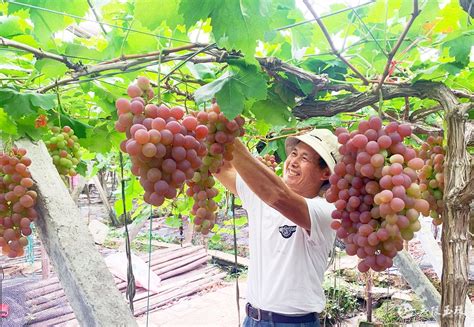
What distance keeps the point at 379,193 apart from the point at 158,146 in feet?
1.76

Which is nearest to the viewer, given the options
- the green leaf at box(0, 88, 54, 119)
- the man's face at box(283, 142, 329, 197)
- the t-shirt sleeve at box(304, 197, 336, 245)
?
the green leaf at box(0, 88, 54, 119)

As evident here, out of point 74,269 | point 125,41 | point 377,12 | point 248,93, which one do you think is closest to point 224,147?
point 248,93

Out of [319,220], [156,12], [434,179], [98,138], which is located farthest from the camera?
[98,138]

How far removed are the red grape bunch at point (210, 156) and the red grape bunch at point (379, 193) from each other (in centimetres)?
34

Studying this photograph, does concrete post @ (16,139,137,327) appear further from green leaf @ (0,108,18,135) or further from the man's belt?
the man's belt

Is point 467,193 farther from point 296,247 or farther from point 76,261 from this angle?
point 76,261

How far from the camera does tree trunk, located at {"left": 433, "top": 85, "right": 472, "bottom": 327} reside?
1127mm

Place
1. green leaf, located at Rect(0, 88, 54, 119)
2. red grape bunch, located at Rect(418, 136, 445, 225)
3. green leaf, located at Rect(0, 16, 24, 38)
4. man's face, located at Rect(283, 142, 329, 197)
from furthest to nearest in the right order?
man's face, located at Rect(283, 142, 329, 197)
green leaf, located at Rect(0, 88, 54, 119)
green leaf, located at Rect(0, 16, 24, 38)
red grape bunch, located at Rect(418, 136, 445, 225)

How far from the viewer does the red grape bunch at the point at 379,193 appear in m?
1.07

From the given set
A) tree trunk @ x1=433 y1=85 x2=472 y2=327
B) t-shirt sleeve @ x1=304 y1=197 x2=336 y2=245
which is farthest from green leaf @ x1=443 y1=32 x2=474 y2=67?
t-shirt sleeve @ x1=304 y1=197 x2=336 y2=245

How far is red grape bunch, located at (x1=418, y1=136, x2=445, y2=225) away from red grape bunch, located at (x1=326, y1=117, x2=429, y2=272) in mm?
268

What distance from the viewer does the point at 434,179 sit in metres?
1.39

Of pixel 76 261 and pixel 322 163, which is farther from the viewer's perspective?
pixel 322 163

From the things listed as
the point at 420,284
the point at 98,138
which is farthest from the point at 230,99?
the point at 420,284
